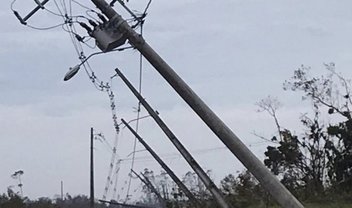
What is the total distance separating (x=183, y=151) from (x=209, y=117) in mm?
8167

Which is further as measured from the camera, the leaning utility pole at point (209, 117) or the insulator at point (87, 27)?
the insulator at point (87, 27)

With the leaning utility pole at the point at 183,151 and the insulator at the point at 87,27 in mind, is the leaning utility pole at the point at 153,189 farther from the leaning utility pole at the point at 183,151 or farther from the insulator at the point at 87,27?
the insulator at the point at 87,27

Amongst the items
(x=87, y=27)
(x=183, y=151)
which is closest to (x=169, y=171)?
(x=183, y=151)

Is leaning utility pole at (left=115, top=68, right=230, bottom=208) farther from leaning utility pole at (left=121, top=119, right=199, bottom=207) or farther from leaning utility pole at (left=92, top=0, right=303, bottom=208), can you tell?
leaning utility pole at (left=92, top=0, right=303, bottom=208)

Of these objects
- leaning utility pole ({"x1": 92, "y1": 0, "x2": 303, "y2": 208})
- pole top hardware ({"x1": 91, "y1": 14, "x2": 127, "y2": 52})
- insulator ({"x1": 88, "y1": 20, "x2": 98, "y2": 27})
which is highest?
insulator ({"x1": 88, "y1": 20, "x2": 98, "y2": 27})

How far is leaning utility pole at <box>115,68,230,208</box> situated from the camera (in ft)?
69.3

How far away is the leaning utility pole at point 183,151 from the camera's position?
69.3ft

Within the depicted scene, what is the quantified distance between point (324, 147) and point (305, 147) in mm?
1008

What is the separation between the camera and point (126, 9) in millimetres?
15828

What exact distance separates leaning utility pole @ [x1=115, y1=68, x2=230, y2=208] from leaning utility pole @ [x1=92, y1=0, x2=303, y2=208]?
20.4 ft

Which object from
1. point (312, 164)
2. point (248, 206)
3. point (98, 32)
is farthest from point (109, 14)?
point (312, 164)

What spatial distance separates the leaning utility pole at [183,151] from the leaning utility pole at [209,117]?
→ 6.22 m

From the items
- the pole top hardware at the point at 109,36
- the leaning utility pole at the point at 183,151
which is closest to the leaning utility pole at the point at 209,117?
the pole top hardware at the point at 109,36

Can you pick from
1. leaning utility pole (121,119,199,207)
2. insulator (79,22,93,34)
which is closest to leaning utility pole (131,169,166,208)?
leaning utility pole (121,119,199,207)
